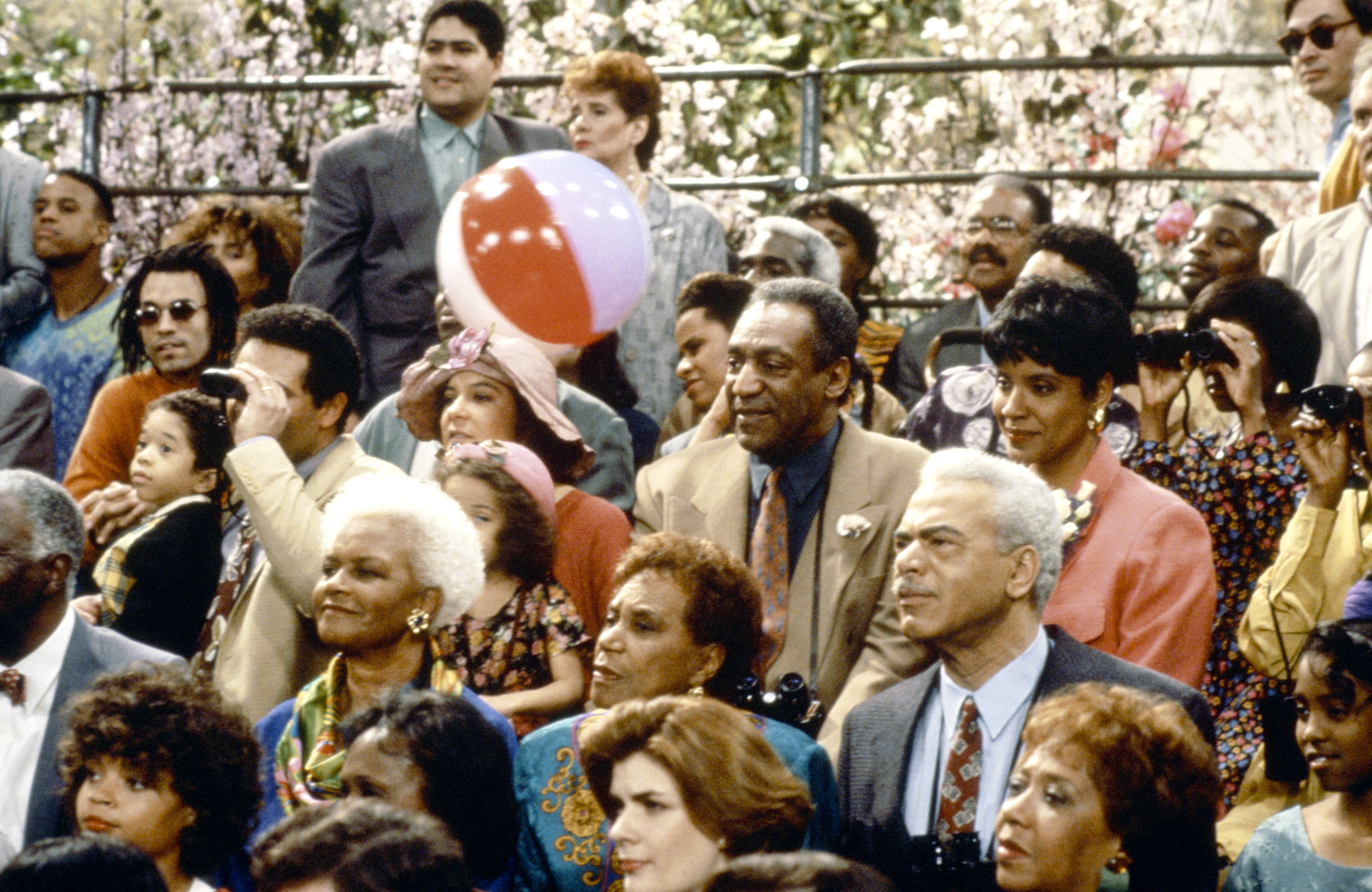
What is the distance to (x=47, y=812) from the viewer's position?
4629 millimetres

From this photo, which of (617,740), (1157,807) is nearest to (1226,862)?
(1157,807)

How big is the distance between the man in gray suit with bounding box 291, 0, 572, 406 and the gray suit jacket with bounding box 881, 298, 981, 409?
1.52m

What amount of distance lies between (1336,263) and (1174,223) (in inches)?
96.5

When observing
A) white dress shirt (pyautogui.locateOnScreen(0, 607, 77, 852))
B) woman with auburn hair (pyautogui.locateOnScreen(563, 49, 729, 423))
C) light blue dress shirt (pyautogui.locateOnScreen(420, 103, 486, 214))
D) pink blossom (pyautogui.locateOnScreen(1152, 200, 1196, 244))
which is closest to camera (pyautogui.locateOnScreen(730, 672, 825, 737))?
white dress shirt (pyautogui.locateOnScreen(0, 607, 77, 852))

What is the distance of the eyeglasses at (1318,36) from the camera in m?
6.66

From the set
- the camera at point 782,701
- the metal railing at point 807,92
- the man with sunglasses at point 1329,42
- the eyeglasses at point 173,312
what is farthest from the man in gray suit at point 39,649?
the man with sunglasses at point 1329,42

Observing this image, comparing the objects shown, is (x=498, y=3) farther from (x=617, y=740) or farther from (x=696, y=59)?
(x=617, y=740)

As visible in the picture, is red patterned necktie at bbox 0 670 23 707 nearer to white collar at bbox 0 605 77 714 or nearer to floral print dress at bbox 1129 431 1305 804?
white collar at bbox 0 605 77 714

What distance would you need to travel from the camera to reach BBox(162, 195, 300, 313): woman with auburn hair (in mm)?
7387

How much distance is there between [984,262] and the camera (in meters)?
6.91

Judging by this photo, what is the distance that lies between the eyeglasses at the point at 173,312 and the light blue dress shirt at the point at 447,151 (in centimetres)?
104

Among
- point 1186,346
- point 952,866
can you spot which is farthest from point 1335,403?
point 952,866

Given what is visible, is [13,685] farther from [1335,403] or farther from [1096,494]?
[1335,403]

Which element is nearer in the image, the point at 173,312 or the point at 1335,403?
the point at 1335,403
